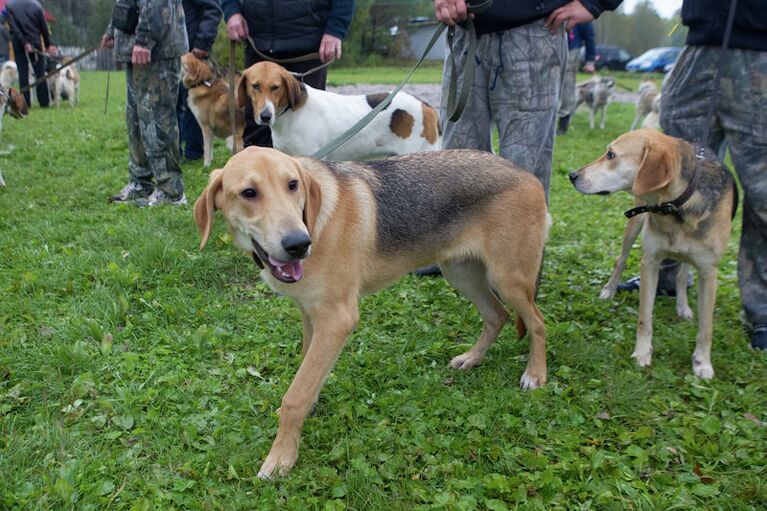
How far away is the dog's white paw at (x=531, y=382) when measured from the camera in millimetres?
3408

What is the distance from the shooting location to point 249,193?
8.42 feet

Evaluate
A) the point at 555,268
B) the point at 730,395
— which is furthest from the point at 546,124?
the point at 730,395

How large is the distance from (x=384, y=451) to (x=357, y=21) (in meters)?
41.5

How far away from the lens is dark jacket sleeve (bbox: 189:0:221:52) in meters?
7.36

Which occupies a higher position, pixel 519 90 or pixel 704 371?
pixel 519 90

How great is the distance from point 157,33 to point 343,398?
4250 mm

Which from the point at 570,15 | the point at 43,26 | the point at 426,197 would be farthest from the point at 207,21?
the point at 43,26

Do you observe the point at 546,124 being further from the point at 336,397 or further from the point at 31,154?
the point at 31,154

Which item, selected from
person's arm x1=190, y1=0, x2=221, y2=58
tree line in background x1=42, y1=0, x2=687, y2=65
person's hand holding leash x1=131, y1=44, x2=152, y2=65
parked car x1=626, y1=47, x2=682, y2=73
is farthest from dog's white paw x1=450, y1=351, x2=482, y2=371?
parked car x1=626, y1=47, x2=682, y2=73

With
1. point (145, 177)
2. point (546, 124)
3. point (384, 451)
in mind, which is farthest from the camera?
point (145, 177)

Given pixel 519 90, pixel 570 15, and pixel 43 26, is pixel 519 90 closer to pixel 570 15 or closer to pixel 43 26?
pixel 570 15

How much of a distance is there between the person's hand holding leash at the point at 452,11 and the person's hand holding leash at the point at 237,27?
253 centimetres

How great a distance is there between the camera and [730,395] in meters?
3.34

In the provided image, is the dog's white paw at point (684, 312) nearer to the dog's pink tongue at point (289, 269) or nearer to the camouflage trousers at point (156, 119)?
the dog's pink tongue at point (289, 269)
